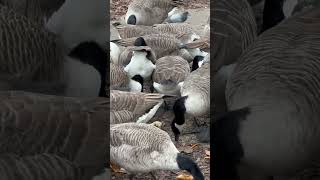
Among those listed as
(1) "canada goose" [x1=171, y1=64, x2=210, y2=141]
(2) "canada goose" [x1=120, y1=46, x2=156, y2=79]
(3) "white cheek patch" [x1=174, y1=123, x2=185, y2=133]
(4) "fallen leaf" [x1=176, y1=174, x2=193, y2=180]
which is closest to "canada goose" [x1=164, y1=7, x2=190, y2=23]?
(2) "canada goose" [x1=120, y1=46, x2=156, y2=79]

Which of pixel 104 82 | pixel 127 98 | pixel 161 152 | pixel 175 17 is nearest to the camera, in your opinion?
pixel 104 82

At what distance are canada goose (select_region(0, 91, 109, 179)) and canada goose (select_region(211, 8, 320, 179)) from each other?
0.66 feet

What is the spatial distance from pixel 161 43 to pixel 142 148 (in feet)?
2.42

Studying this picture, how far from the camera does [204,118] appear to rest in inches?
106

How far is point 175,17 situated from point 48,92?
2.36 m

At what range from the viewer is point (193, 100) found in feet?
8.11

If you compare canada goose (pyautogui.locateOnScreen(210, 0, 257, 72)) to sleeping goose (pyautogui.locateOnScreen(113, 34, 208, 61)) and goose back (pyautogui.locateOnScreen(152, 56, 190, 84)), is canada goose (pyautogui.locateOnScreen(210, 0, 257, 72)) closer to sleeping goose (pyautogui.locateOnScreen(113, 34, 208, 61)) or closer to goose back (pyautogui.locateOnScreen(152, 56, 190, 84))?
sleeping goose (pyautogui.locateOnScreen(113, 34, 208, 61))

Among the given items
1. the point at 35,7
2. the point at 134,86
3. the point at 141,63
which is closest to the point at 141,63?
the point at 141,63

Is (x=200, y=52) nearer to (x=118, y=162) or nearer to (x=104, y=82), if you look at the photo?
(x=118, y=162)

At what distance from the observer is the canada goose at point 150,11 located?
3092 mm

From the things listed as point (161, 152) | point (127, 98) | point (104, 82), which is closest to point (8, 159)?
point (104, 82)

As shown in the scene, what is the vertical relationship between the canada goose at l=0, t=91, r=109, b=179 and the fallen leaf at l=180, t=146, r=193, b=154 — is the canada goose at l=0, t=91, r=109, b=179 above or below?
above

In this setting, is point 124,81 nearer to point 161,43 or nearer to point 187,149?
point 161,43

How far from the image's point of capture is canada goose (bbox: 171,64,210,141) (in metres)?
2.46
